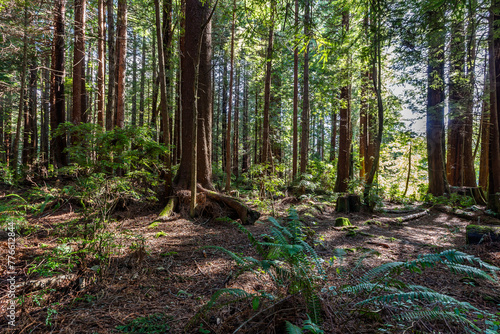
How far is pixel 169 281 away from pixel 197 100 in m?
5.12

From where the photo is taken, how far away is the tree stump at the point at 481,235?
4.69 m

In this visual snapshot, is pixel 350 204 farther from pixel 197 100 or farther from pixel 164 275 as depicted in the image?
pixel 164 275

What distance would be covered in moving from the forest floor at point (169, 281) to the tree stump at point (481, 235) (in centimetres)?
23

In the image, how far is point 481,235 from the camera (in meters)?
4.81

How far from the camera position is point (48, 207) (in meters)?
6.58

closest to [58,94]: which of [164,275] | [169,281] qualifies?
[164,275]

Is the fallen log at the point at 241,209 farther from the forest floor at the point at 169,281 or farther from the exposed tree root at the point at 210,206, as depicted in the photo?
the forest floor at the point at 169,281

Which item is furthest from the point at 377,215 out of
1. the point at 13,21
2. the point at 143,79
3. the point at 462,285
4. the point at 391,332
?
the point at 143,79

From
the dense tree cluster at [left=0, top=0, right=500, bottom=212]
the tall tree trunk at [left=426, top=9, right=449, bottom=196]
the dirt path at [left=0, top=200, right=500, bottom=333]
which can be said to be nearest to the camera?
the dirt path at [left=0, top=200, right=500, bottom=333]

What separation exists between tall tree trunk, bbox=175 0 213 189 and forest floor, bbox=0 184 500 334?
175 centimetres

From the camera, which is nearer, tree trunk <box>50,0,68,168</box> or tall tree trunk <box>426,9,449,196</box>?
tree trunk <box>50,0,68,168</box>

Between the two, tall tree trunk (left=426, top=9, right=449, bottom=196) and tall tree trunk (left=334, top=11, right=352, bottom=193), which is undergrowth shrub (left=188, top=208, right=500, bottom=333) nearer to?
tall tree trunk (left=334, top=11, right=352, bottom=193)

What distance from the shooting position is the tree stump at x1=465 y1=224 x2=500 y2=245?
4.69m

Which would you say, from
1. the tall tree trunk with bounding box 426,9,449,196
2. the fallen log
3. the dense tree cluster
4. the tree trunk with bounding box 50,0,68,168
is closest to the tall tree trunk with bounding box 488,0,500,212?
the dense tree cluster
